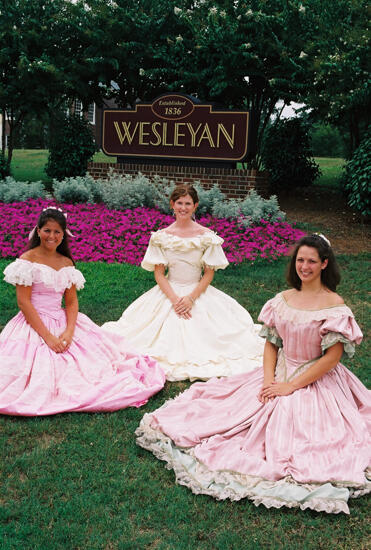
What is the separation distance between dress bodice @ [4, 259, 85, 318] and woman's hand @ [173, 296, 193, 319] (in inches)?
44.3

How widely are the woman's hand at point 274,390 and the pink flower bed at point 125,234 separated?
497 cm

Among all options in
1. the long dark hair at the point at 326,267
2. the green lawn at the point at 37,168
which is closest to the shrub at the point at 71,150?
the green lawn at the point at 37,168

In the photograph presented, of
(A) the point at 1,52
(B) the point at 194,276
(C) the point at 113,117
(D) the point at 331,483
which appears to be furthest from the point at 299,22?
(D) the point at 331,483

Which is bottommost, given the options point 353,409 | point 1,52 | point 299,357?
point 353,409

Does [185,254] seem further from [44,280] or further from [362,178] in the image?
[362,178]

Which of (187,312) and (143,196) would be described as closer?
(187,312)

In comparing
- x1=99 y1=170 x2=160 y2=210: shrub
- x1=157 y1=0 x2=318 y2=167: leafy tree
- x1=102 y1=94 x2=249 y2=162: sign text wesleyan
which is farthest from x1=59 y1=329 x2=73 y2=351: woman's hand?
x1=157 y1=0 x2=318 y2=167: leafy tree

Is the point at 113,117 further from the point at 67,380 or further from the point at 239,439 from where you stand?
the point at 239,439

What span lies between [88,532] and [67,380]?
1558mm

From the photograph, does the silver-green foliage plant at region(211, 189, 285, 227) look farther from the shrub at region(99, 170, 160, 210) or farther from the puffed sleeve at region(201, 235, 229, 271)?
the puffed sleeve at region(201, 235, 229, 271)

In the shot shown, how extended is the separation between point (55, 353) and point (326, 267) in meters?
2.18

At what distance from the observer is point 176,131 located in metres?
11.4

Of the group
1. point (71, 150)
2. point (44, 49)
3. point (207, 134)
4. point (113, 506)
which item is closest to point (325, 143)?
point (71, 150)

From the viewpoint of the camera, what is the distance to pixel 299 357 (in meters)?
3.56
